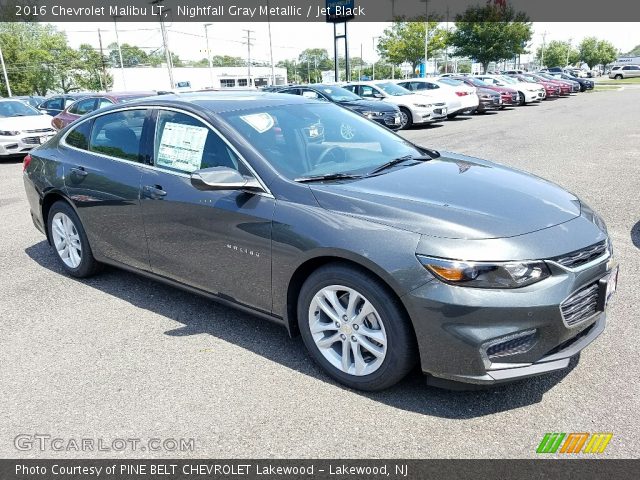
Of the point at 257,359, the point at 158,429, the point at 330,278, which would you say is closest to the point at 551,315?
the point at 330,278

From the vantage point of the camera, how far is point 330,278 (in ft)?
9.59

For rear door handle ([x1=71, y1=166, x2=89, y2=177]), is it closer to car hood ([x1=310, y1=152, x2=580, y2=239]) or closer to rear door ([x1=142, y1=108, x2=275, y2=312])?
rear door ([x1=142, y1=108, x2=275, y2=312])

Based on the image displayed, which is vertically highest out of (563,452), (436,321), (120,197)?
(120,197)

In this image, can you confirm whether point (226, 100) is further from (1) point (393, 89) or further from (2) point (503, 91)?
(2) point (503, 91)

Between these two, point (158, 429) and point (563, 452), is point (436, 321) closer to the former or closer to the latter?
point (563, 452)

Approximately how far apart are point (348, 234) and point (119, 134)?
243 cm

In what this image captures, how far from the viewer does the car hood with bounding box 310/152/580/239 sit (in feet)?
8.90

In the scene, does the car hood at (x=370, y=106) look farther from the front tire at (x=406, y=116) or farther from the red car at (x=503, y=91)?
the red car at (x=503, y=91)

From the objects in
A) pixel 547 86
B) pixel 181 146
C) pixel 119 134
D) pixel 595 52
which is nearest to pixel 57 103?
pixel 119 134

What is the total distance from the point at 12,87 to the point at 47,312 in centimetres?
6486

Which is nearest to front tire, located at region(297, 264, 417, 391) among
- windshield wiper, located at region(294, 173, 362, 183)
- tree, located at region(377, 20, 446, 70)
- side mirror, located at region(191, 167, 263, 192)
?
windshield wiper, located at region(294, 173, 362, 183)

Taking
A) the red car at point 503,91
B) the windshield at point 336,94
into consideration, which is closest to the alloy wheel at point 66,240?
the windshield at point 336,94

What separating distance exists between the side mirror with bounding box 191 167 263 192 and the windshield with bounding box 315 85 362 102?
526 inches

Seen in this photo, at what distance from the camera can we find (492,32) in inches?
1864
